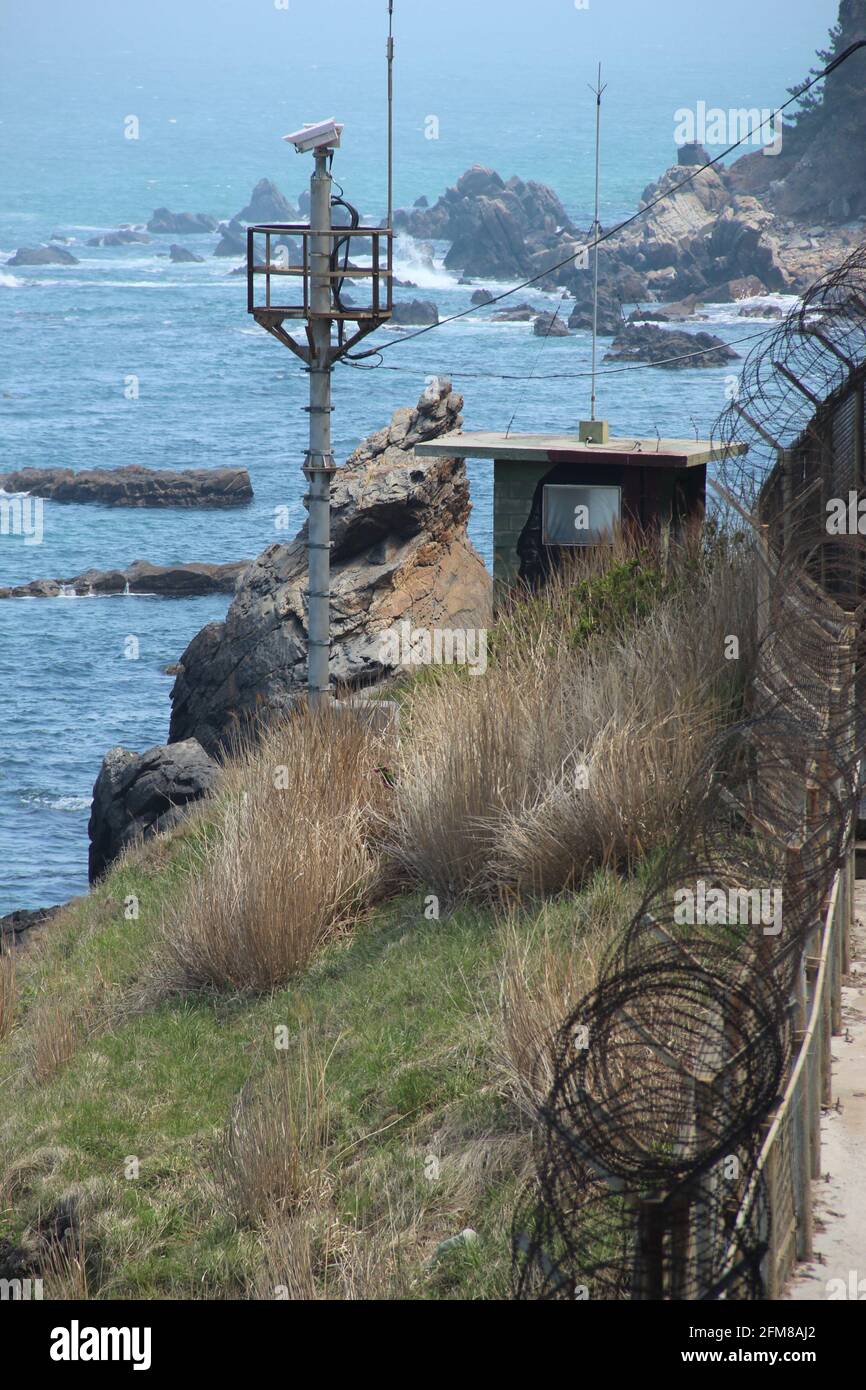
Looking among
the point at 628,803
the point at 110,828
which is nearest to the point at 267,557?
the point at 110,828

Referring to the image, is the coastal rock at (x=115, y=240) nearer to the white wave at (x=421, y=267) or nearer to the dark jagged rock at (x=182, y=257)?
the dark jagged rock at (x=182, y=257)

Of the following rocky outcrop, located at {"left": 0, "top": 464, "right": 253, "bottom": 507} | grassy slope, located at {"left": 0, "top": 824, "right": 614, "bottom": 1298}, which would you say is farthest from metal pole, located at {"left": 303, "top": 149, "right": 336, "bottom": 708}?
rocky outcrop, located at {"left": 0, "top": 464, "right": 253, "bottom": 507}

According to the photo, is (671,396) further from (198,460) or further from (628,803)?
(628,803)

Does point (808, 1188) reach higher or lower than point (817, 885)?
lower

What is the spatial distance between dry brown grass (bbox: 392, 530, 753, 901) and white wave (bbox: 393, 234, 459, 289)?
142 meters

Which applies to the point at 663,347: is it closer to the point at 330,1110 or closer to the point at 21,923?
the point at 21,923

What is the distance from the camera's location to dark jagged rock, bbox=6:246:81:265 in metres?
175

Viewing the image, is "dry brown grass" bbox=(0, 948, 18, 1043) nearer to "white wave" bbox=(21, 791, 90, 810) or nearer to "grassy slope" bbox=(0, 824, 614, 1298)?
"grassy slope" bbox=(0, 824, 614, 1298)

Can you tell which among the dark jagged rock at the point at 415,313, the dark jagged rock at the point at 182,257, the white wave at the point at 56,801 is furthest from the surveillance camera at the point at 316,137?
the dark jagged rock at the point at 182,257

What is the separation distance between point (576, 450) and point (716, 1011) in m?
15.5

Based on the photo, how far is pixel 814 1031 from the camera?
215 inches

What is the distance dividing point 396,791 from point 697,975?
21.1ft

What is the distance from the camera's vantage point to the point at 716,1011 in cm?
484

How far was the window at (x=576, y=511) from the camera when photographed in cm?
1972
